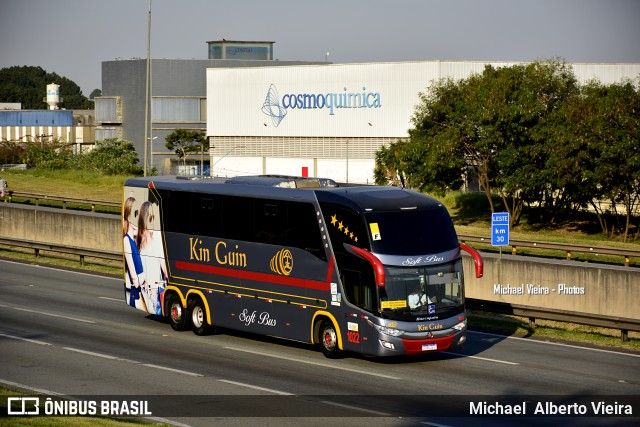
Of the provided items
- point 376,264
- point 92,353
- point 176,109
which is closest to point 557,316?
point 376,264

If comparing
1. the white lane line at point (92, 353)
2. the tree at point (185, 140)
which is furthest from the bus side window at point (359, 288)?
the tree at point (185, 140)

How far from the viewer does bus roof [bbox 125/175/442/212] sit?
21.2m

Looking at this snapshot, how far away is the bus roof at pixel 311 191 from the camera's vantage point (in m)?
21.2

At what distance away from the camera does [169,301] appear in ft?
84.4

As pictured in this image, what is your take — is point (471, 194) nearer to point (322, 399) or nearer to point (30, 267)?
point (30, 267)

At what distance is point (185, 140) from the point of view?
108 meters

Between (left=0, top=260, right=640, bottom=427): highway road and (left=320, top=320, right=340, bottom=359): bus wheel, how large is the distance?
24 centimetres

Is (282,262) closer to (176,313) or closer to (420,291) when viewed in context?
(420,291)

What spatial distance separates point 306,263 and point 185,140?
8774 centimetres

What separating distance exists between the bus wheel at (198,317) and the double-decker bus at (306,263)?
3cm

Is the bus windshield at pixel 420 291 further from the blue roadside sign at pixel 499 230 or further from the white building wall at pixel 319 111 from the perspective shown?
the white building wall at pixel 319 111

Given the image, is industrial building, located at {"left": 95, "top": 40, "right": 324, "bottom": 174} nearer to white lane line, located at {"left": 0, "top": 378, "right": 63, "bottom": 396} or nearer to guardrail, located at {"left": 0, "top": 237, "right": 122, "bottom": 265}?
guardrail, located at {"left": 0, "top": 237, "right": 122, "bottom": 265}

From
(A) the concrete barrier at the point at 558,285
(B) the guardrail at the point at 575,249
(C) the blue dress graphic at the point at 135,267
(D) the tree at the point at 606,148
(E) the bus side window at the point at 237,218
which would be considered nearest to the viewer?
(E) the bus side window at the point at 237,218

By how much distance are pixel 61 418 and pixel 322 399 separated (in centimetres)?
A: 469
